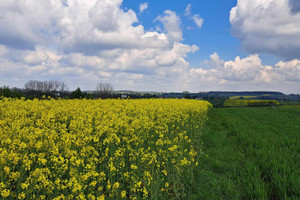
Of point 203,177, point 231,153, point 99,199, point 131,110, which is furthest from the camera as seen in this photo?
point 131,110

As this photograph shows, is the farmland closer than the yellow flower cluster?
No

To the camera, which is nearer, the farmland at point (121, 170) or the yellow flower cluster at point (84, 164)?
the yellow flower cluster at point (84, 164)

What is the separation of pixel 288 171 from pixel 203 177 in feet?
8.34

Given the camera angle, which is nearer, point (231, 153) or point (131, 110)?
point (231, 153)

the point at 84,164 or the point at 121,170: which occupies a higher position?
the point at 84,164

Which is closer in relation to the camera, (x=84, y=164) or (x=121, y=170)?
(x=84, y=164)

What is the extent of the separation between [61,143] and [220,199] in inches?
186

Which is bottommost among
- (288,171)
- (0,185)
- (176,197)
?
(176,197)

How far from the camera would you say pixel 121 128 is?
785cm

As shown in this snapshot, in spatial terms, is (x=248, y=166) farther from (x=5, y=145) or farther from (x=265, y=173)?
(x=5, y=145)

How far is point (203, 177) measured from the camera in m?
6.29

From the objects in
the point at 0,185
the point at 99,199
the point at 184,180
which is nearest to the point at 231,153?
the point at 184,180

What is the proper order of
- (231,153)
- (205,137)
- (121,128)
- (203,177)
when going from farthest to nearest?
(205,137) < (231,153) < (121,128) < (203,177)

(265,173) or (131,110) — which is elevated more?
(131,110)
